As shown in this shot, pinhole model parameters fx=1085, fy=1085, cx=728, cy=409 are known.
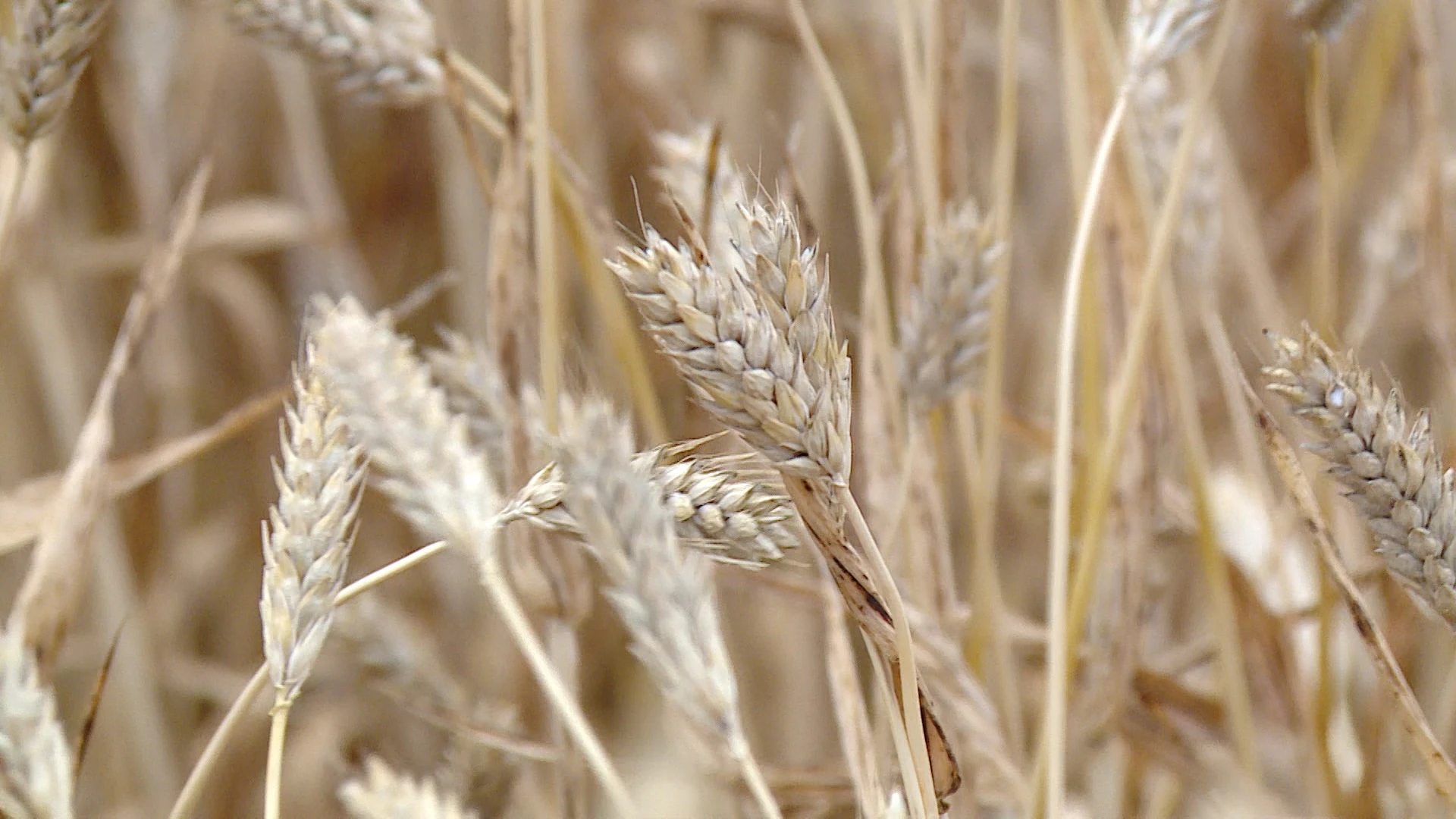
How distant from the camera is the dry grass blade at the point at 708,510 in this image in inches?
12.7

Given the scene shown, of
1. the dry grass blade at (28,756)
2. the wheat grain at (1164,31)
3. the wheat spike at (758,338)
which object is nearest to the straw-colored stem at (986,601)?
the wheat grain at (1164,31)

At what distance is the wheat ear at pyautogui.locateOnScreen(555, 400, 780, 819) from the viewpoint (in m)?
0.25

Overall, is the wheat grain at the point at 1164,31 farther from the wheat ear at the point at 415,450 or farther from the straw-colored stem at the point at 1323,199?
the wheat ear at the point at 415,450

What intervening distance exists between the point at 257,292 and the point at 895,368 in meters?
0.94

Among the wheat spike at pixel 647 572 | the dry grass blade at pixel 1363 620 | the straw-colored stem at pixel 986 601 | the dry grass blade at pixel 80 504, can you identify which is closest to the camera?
the wheat spike at pixel 647 572

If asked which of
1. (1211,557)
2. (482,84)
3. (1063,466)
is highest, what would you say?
(482,84)

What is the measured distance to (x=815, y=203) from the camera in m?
1.09

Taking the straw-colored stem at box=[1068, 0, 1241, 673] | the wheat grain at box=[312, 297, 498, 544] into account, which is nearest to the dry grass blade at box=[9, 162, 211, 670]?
the wheat grain at box=[312, 297, 498, 544]

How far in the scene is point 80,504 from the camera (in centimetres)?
49

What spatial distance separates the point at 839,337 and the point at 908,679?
138 mm

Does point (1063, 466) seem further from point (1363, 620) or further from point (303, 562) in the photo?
point (303, 562)

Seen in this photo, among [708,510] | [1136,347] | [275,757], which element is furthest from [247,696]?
[1136,347]

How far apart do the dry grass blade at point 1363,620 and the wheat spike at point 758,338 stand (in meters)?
0.17

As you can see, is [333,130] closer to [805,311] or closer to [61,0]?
[61,0]
